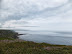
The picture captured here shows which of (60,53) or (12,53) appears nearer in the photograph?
(12,53)

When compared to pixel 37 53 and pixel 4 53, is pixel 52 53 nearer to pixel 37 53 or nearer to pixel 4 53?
pixel 37 53

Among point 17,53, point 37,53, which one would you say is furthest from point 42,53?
point 17,53

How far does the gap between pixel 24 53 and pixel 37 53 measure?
1.66 meters

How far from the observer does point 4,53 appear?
40.4ft

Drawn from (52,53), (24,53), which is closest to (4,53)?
(24,53)

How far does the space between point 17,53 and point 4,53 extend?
5.05 feet

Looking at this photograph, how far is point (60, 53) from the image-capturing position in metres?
13.5

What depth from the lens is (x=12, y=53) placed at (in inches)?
495

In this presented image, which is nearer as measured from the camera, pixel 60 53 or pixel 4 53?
pixel 4 53

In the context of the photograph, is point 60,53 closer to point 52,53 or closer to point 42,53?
point 52,53

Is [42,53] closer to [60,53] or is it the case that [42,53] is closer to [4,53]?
[60,53]

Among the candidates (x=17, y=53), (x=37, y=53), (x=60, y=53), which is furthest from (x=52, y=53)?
(x=17, y=53)

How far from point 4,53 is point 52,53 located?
6.11m

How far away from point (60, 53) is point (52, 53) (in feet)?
3.39
